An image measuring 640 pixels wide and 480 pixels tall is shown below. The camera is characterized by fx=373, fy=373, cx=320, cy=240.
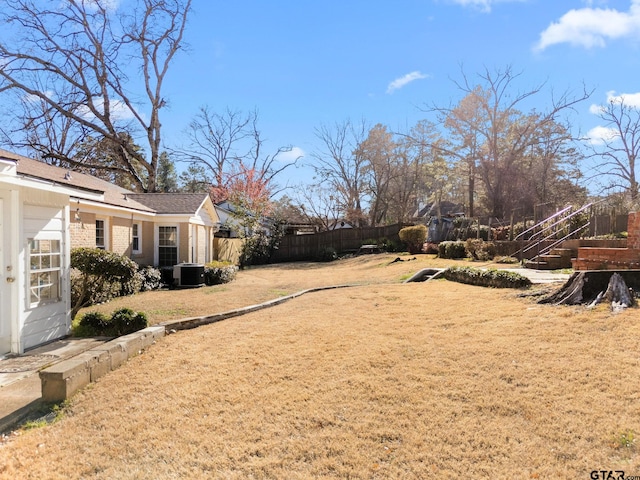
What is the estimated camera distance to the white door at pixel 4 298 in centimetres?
546

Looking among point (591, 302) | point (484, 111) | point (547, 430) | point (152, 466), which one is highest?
point (484, 111)

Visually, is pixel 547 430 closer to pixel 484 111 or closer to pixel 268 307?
pixel 268 307

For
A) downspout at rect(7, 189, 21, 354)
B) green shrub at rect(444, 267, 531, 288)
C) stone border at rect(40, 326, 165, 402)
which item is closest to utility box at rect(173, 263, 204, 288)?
stone border at rect(40, 326, 165, 402)

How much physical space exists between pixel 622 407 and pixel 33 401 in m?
5.70

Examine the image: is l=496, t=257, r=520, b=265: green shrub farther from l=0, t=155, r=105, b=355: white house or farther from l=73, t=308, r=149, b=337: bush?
l=0, t=155, r=105, b=355: white house

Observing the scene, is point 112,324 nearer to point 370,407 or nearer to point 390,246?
point 370,407

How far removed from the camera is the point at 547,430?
2971 millimetres

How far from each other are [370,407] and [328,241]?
75.0 feet

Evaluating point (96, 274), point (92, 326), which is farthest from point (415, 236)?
point (92, 326)

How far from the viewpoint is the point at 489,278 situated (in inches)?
344

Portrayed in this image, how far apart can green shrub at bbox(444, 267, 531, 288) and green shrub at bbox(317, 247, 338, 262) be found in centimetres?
1397

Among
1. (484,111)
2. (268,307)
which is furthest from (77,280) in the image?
(484,111)

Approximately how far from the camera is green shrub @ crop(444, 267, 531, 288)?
7.94 metres

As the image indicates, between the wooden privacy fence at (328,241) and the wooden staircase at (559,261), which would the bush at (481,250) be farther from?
the wooden privacy fence at (328,241)
